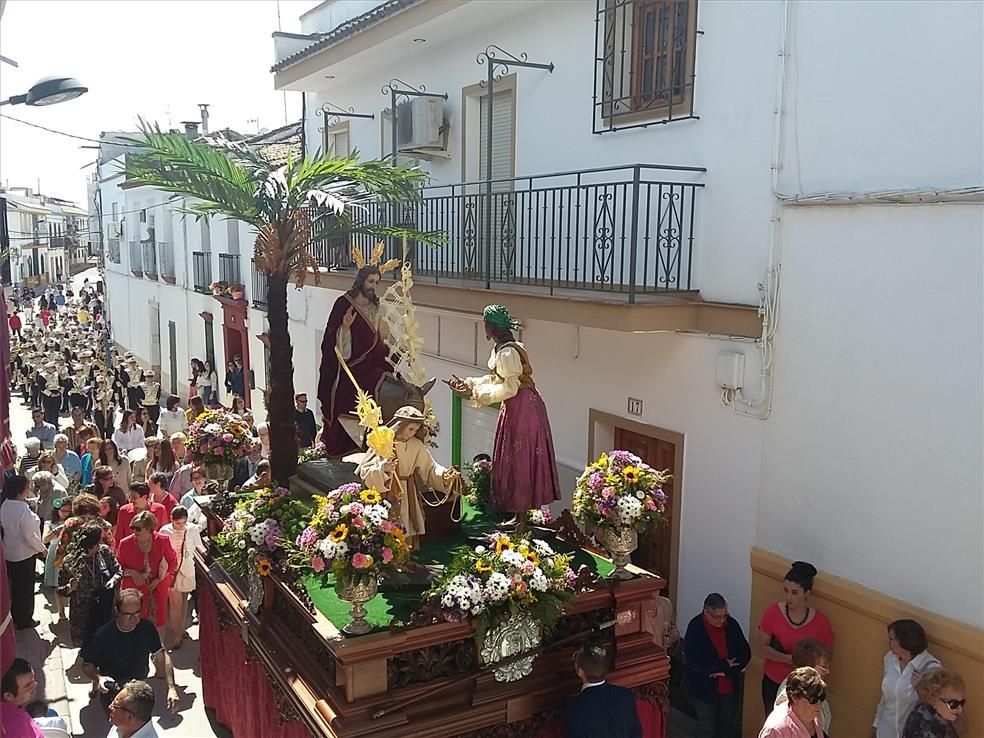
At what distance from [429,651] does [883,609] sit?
3219mm

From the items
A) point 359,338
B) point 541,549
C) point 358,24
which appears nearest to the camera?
point 541,549

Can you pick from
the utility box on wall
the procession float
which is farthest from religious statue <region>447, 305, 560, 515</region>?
the utility box on wall

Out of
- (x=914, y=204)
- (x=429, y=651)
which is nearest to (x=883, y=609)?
(x=914, y=204)

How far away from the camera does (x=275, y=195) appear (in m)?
6.45

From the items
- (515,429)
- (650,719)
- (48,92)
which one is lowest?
(650,719)

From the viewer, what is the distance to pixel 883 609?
5934mm

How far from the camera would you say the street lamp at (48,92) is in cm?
550

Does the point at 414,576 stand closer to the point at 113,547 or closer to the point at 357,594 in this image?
the point at 357,594

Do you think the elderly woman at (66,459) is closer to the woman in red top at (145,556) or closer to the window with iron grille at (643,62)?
the woman in red top at (145,556)

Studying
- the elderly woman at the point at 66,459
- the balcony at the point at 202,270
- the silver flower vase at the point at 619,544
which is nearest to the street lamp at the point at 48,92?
the silver flower vase at the point at 619,544

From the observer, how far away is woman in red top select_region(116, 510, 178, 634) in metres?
7.19

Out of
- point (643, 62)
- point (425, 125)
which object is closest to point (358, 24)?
point (425, 125)

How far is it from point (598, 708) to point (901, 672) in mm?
2154

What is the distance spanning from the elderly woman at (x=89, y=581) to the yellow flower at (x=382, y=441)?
107 inches
